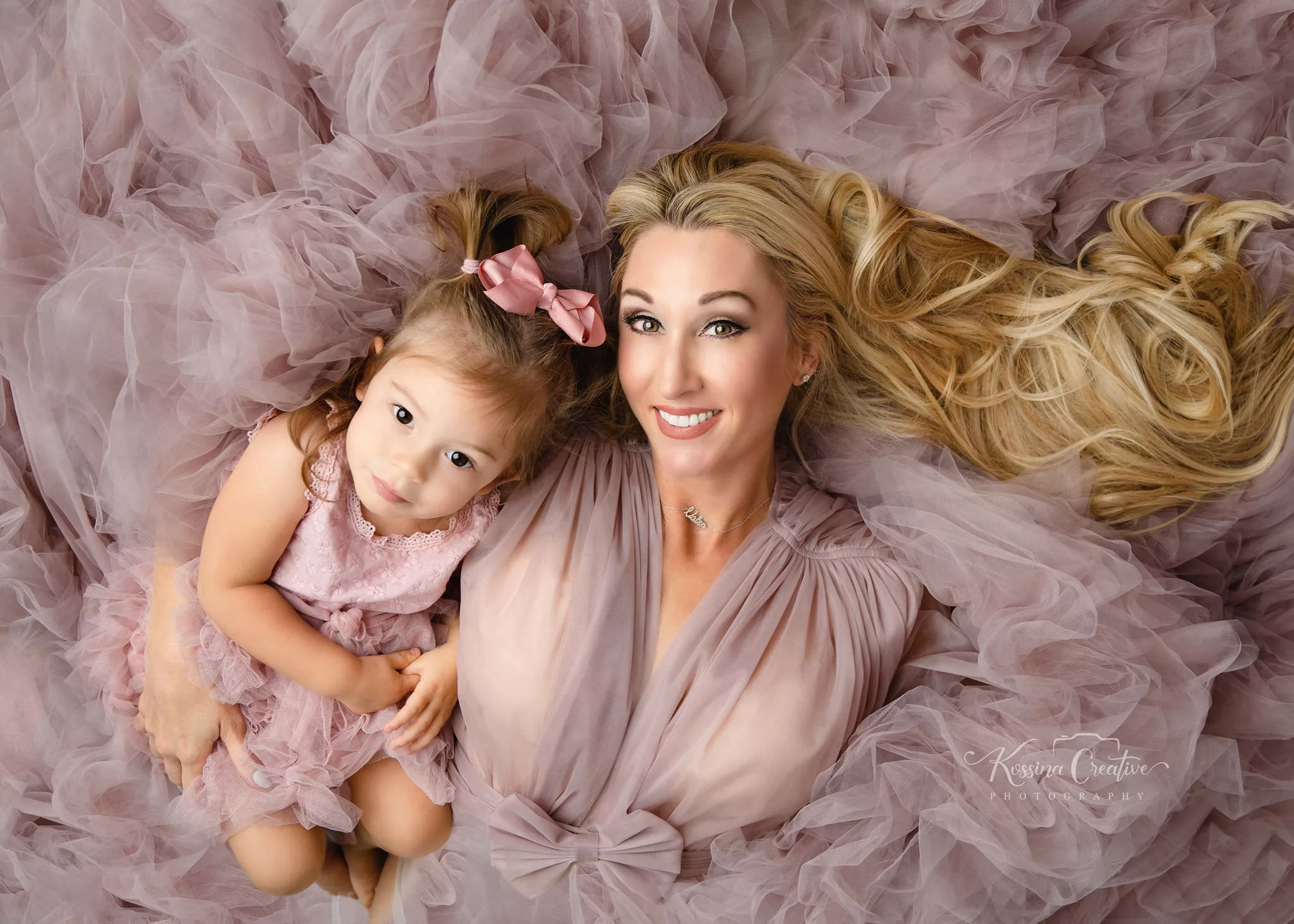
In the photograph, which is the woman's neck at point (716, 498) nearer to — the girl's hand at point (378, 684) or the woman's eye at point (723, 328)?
the woman's eye at point (723, 328)

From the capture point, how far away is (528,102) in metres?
1.62

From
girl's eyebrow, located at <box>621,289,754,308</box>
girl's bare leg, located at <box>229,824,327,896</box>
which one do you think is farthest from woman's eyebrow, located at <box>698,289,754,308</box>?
girl's bare leg, located at <box>229,824,327,896</box>

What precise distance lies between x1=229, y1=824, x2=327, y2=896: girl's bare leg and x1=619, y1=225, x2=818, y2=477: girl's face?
102 centimetres

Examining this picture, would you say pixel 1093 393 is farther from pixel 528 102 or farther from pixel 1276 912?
pixel 528 102

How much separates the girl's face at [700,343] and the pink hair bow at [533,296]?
9 cm

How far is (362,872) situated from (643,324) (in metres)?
1.35

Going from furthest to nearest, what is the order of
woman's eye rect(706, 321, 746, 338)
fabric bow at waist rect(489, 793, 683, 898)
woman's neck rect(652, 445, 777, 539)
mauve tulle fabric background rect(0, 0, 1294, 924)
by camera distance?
woman's neck rect(652, 445, 777, 539) → fabric bow at waist rect(489, 793, 683, 898) → woman's eye rect(706, 321, 746, 338) → mauve tulle fabric background rect(0, 0, 1294, 924)

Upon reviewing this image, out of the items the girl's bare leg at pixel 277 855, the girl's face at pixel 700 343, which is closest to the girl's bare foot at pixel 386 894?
the girl's bare leg at pixel 277 855

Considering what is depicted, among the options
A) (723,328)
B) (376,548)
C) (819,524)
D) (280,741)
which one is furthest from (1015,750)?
(280,741)

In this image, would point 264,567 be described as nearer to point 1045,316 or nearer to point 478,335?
point 478,335

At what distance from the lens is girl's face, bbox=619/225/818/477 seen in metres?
1.70

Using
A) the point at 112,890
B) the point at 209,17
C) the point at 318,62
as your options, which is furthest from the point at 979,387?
the point at 112,890

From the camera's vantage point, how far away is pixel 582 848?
184 cm

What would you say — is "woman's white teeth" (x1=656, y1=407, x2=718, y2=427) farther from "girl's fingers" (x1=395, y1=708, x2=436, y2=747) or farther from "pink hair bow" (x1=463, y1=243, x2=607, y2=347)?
"girl's fingers" (x1=395, y1=708, x2=436, y2=747)
